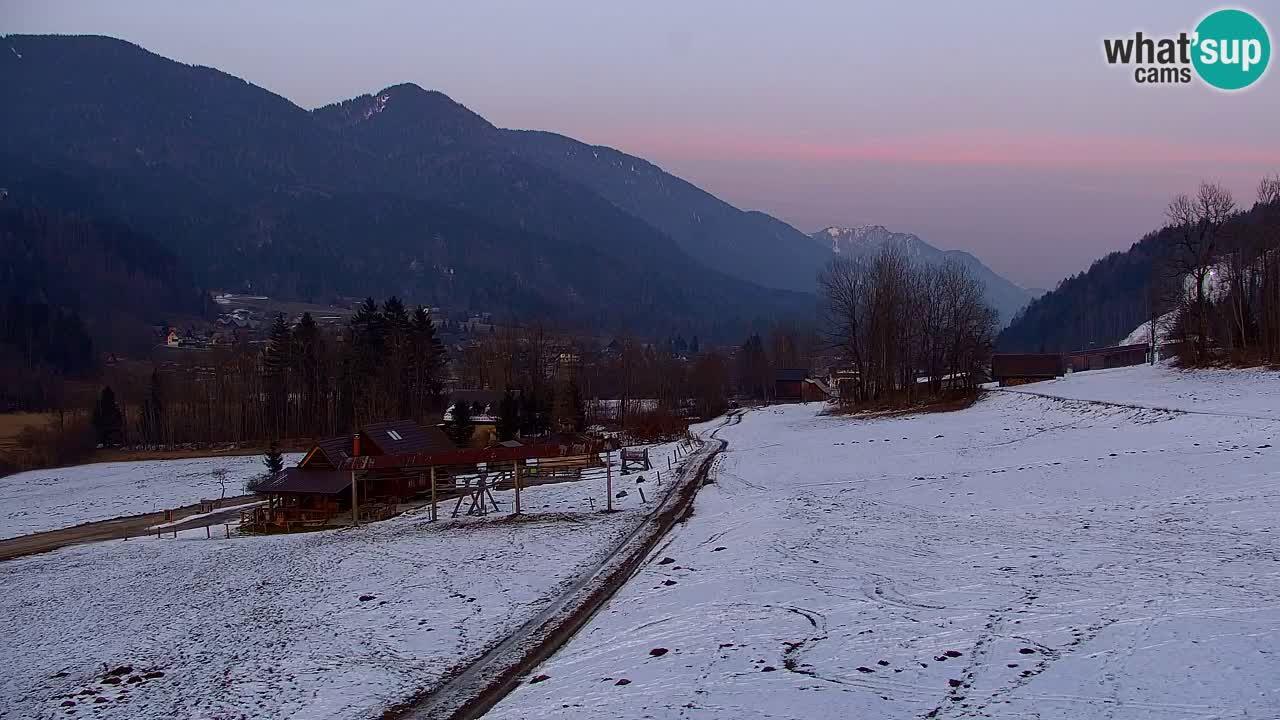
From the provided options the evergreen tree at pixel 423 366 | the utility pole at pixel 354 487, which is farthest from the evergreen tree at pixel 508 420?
the utility pole at pixel 354 487

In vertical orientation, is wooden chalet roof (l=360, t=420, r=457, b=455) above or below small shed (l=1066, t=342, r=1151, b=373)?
below

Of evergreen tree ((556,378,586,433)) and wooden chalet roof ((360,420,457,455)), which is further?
evergreen tree ((556,378,586,433))

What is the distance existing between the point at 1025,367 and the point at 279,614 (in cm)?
8319

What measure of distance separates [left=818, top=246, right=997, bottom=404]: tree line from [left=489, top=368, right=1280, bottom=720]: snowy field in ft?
132

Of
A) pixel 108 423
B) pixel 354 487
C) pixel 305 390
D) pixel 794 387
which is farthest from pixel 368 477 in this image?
pixel 794 387

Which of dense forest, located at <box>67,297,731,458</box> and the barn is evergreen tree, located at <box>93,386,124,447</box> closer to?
dense forest, located at <box>67,297,731,458</box>

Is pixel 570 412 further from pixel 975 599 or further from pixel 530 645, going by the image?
pixel 975 599

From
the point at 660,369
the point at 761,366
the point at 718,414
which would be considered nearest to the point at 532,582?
the point at 718,414

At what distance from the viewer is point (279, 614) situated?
2112cm

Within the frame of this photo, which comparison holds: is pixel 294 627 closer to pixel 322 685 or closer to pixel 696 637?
pixel 322 685

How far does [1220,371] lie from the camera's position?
48156mm

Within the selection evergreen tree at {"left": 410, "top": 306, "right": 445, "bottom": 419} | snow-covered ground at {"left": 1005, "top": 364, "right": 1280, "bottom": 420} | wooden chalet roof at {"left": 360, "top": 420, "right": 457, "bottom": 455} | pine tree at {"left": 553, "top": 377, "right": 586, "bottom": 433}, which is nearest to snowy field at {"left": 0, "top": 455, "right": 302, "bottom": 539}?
evergreen tree at {"left": 410, "top": 306, "right": 445, "bottom": 419}

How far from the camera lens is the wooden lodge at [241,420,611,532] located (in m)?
39.9

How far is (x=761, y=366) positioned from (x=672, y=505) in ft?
356
